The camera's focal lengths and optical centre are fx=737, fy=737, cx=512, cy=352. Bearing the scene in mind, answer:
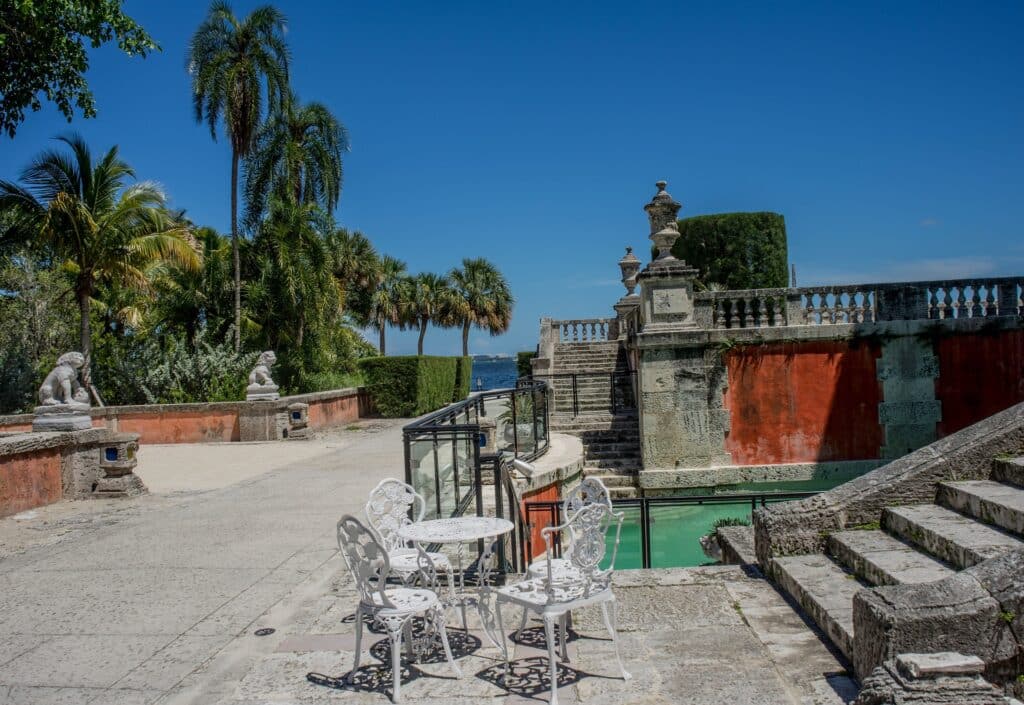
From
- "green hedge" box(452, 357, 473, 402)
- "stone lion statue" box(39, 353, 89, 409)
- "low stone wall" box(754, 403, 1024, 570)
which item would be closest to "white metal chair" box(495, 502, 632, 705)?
"low stone wall" box(754, 403, 1024, 570)

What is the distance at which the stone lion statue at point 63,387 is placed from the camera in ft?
35.7

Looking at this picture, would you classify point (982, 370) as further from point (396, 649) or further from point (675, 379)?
point (396, 649)

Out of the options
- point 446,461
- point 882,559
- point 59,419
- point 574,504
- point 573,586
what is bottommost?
point 882,559

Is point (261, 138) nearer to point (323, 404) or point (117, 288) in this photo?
point (117, 288)

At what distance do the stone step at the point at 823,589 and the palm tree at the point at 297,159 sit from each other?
21777 millimetres

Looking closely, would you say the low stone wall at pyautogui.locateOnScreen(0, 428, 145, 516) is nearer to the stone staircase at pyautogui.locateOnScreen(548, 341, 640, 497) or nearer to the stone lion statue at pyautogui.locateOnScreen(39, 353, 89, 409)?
the stone lion statue at pyautogui.locateOnScreen(39, 353, 89, 409)

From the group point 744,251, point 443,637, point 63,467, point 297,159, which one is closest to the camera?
point 443,637

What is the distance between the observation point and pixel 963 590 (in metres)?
3.75

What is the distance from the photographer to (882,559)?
16.7 feet

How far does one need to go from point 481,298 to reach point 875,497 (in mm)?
42224

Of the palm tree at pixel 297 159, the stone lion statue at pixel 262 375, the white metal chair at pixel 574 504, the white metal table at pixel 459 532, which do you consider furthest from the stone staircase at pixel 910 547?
the palm tree at pixel 297 159

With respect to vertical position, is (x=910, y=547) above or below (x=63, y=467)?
below

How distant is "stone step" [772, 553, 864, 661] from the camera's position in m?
4.36

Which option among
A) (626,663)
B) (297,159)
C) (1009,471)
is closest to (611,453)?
(1009,471)
